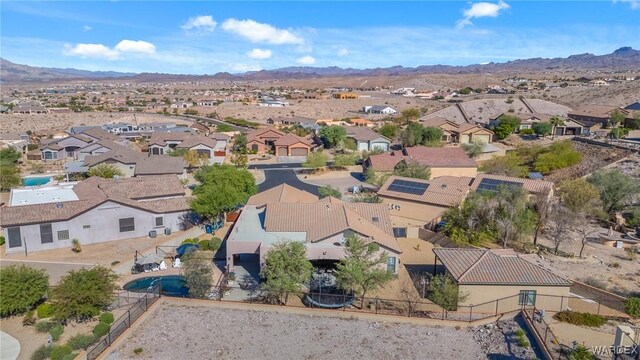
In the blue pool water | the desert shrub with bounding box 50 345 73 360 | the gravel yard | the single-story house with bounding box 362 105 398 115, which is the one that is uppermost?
the single-story house with bounding box 362 105 398 115

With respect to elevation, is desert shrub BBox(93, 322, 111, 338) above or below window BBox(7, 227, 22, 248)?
below

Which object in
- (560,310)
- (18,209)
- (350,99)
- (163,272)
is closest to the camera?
(560,310)

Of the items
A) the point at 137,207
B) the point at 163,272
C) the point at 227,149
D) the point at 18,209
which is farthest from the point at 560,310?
the point at 227,149

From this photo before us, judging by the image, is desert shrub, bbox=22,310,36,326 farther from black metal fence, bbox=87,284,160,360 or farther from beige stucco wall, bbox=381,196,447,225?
beige stucco wall, bbox=381,196,447,225

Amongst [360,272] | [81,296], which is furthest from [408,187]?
[81,296]

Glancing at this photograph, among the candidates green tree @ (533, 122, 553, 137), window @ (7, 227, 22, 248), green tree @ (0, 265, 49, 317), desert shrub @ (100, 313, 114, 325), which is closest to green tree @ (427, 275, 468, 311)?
desert shrub @ (100, 313, 114, 325)

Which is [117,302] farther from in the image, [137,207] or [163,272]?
[137,207]
